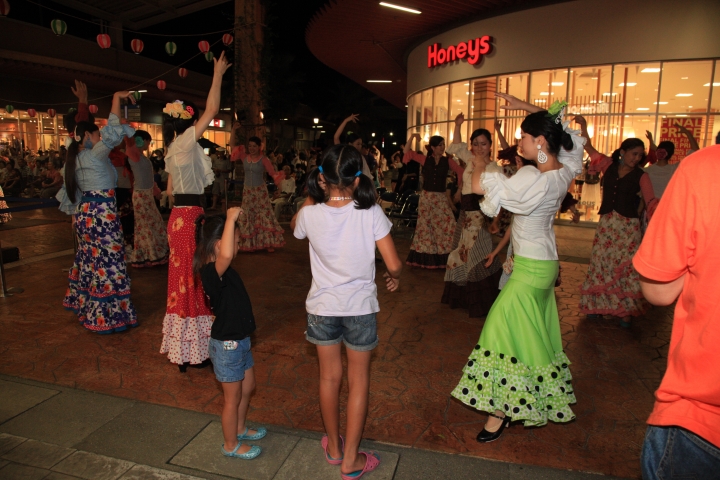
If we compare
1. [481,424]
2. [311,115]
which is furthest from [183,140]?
[311,115]

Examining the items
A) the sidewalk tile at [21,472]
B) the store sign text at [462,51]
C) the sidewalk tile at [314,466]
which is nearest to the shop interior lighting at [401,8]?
the store sign text at [462,51]

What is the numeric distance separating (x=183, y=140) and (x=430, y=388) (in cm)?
267

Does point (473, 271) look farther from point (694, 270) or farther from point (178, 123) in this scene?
point (694, 270)

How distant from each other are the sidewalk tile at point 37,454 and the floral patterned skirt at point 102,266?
181 centimetres

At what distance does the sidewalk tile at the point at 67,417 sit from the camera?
3018 mm

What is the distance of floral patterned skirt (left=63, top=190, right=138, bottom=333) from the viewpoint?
4609 millimetres

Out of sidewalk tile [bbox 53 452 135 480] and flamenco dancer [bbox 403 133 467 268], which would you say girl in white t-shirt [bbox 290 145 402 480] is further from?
flamenco dancer [bbox 403 133 467 268]

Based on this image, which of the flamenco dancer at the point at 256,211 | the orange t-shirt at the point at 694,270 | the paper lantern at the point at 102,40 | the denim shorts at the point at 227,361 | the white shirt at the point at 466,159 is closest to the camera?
the orange t-shirt at the point at 694,270

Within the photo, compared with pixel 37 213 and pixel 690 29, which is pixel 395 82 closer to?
pixel 690 29

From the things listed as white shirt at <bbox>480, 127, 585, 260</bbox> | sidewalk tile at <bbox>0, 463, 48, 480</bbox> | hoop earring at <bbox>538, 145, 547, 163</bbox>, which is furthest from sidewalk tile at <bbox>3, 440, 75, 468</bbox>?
A: hoop earring at <bbox>538, 145, 547, 163</bbox>

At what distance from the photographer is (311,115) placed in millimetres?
37469

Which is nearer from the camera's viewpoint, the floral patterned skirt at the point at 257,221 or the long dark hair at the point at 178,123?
the long dark hair at the point at 178,123

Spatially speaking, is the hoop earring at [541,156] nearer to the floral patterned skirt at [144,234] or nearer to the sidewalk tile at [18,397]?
the sidewalk tile at [18,397]

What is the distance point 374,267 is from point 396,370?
67.9 inches
